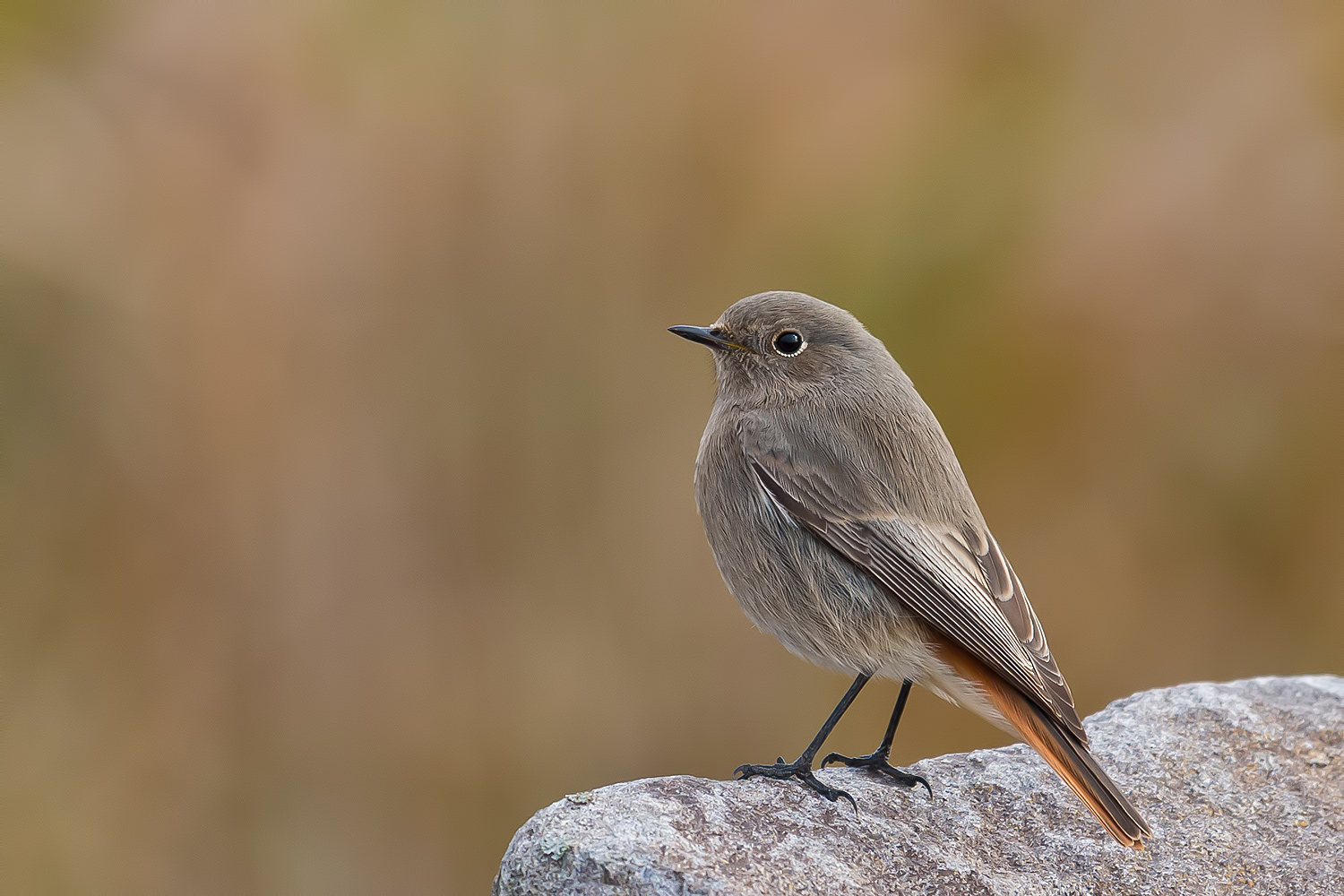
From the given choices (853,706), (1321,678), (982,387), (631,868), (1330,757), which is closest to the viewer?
(631,868)

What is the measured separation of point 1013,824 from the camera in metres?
3.25

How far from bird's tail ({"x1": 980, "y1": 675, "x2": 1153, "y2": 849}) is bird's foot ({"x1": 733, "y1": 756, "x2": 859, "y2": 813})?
0.47 meters

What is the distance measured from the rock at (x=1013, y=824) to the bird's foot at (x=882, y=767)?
0.17ft

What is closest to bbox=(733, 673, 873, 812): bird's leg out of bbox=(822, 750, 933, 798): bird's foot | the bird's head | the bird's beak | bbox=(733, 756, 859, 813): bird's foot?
bbox=(733, 756, 859, 813): bird's foot

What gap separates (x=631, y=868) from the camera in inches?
104

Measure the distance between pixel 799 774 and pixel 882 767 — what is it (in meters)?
0.36

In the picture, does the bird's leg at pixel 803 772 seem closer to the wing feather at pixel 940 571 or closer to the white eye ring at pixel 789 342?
the wing feather at pixel 940 571

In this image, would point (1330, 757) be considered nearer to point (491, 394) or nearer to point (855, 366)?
point (855, 366)

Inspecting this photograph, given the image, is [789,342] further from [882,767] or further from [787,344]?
[882,767]

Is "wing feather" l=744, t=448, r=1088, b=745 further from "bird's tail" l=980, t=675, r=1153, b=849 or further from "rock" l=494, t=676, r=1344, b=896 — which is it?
"rock" l=494, t=676, r=1344, b=896

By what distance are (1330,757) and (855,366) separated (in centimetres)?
185

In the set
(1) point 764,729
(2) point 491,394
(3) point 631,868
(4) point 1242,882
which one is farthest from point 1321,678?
(2) point 491,394

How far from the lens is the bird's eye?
3881 mm

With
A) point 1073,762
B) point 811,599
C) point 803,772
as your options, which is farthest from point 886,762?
point 1073,762
